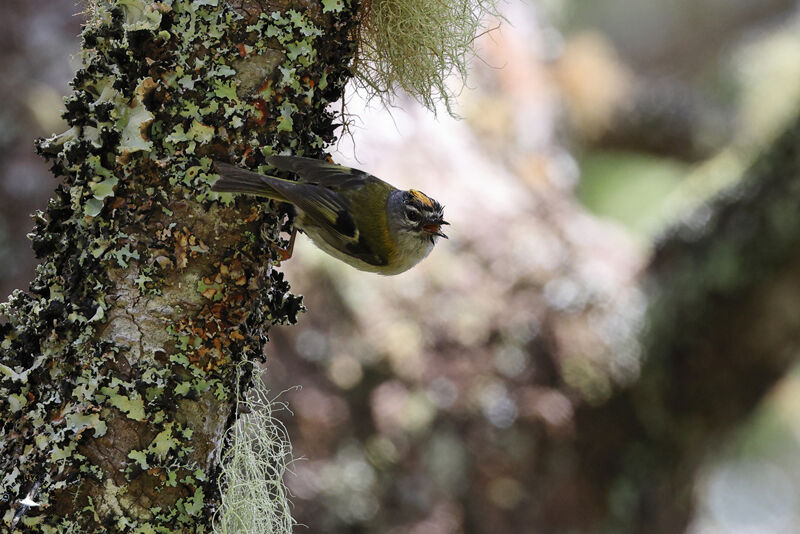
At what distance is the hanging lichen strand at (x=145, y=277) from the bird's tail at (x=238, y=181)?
0.02 meters

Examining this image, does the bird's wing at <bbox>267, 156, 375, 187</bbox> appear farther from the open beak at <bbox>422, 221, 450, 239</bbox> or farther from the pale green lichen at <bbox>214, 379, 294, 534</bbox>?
the pale green lichen at <bbox>214, 379, 294, 534</bbox>

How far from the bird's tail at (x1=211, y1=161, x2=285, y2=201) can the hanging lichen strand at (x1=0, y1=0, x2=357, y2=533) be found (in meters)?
0.02

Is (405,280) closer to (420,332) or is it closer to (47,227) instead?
(420,332)

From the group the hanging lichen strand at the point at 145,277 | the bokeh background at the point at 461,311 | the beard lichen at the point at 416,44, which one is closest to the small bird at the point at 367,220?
the beard lichen at the point at 416,44

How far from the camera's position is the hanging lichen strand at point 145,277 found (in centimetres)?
131

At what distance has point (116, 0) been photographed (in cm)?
140

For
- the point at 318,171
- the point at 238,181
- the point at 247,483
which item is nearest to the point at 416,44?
the point at 318,171

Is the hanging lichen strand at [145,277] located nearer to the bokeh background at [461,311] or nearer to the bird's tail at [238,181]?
the bird's tail at [238,181]

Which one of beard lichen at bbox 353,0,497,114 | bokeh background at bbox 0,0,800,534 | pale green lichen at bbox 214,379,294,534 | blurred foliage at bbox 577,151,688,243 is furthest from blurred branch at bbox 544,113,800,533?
pale green lichen at bbox 214,379,294,534

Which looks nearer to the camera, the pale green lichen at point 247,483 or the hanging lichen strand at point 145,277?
the hanging lichen strand at point 145,277

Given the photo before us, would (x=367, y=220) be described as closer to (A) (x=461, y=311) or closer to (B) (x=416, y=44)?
(B) (x=416, y=44)

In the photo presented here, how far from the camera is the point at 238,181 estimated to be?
4.57 ft

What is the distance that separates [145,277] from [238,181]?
0.21 m

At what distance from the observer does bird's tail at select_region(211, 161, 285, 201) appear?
1.39 metres
